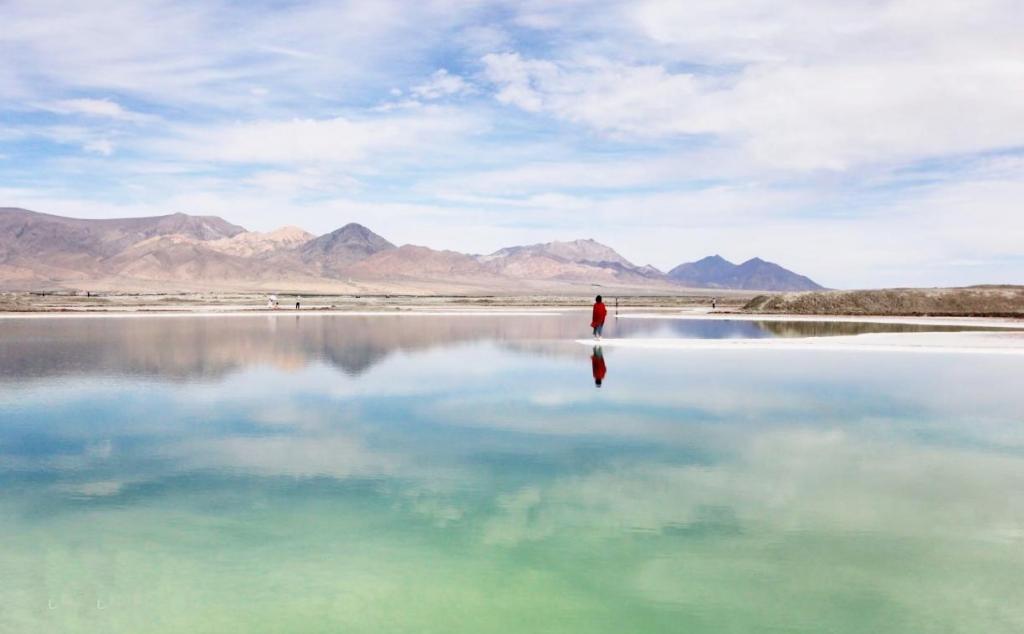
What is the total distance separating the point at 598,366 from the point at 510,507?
14.3 meters

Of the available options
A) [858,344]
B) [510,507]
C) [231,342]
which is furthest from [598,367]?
[231,342]

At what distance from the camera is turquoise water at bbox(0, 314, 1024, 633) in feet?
21.3

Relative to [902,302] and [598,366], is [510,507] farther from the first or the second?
[902,302]

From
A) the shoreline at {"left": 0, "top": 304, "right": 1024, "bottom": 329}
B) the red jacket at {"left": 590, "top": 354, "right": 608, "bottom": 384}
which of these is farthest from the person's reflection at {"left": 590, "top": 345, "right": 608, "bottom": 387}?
the shoreline at {"left": 0, "top": 304, "right": 1024, "bottom": 329}

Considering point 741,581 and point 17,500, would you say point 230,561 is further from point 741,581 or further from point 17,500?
point 741,581

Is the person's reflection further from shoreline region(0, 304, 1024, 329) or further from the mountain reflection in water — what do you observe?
shoreline region(0, 304, 1024, 329)

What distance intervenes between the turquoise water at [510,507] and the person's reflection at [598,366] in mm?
1566

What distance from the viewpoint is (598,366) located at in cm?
2306

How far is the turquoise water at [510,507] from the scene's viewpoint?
255 inches

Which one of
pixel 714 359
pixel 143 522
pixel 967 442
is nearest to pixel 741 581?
pixel 143 522

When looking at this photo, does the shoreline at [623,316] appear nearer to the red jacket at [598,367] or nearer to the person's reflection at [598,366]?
the person's reflection at [598,366]

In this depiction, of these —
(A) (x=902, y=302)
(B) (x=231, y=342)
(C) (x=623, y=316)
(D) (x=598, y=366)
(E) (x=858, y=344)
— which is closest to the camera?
(D) (x=598, y=366)

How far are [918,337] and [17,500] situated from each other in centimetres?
3477

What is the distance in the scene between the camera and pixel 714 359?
82.2 ft
